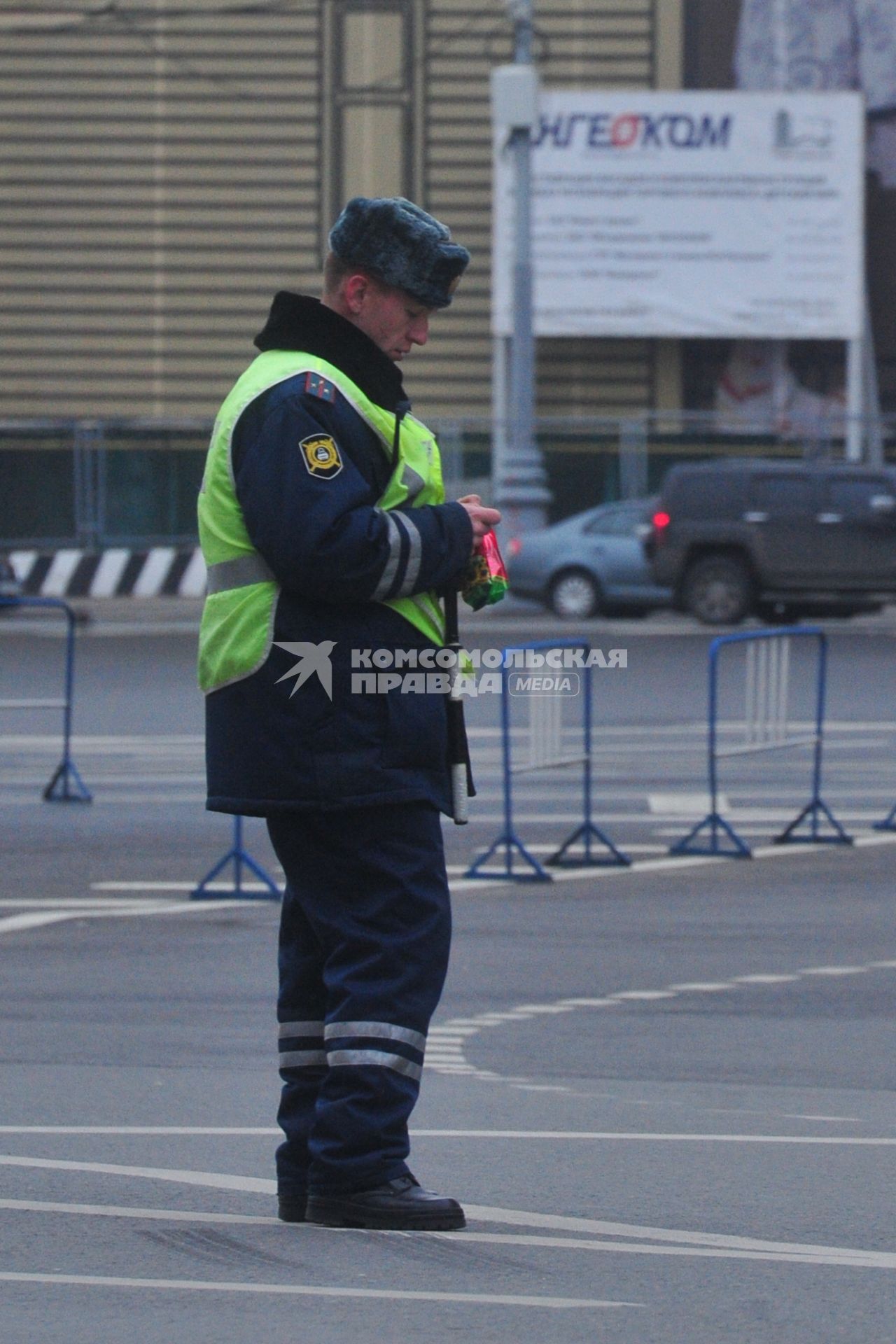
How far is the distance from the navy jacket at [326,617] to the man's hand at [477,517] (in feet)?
0.12

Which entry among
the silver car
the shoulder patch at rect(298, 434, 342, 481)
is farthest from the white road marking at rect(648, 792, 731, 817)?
the silver car

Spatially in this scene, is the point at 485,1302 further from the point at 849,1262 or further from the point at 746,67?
the point at 746,67

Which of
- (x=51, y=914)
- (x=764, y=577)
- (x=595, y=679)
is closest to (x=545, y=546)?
(x=764, y=577)

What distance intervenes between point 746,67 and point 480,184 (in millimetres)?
4014

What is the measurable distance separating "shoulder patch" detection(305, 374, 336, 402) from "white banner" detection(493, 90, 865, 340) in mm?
30225

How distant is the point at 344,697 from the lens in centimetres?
471

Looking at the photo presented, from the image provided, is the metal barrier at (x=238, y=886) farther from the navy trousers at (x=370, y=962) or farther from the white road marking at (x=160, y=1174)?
the navy trousers at (x=370, y=962)

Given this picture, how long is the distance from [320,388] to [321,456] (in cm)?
14

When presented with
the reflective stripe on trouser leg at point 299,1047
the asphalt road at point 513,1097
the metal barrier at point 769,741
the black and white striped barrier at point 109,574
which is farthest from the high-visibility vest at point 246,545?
the black and white striped barrier at point 109,574

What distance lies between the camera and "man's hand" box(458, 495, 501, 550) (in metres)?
4.90

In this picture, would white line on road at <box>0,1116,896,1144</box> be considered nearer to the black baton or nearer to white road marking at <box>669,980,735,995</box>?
the black baton

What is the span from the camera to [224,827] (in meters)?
12.9

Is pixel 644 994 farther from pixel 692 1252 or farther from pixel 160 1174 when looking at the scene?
pixel 692 1252

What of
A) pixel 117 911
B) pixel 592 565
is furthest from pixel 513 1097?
pixel 592 565
